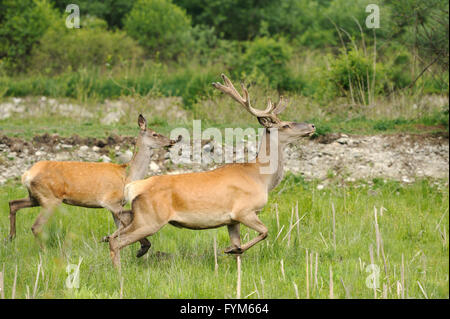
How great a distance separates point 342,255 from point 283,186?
141 inches

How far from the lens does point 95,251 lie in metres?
6.96

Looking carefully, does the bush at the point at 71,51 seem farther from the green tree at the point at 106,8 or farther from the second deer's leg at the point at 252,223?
the second deer's leg at the point at 252,223

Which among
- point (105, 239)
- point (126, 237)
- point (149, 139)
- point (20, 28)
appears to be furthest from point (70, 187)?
point (20, 28)

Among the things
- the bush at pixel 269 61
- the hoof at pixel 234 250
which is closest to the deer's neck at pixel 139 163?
the hoof at pixel 234 250

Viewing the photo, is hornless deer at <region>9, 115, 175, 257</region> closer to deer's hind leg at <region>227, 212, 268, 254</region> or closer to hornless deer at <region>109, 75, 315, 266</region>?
hornless deer at <region>109, 75, 315, 266</region>

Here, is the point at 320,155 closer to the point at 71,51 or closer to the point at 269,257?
the point at 269,257

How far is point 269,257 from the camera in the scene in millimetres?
6992

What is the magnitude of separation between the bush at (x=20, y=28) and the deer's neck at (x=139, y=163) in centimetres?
1401

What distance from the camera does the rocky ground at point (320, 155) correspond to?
36.5ft

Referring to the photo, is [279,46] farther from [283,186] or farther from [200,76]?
[283,186]

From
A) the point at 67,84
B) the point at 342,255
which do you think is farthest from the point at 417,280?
the point at 67,84

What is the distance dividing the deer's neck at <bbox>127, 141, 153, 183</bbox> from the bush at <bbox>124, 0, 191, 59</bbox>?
1634 cm

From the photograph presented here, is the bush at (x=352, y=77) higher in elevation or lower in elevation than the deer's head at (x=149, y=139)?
higher

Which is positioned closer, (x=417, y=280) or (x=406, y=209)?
(x=417, y=280)
